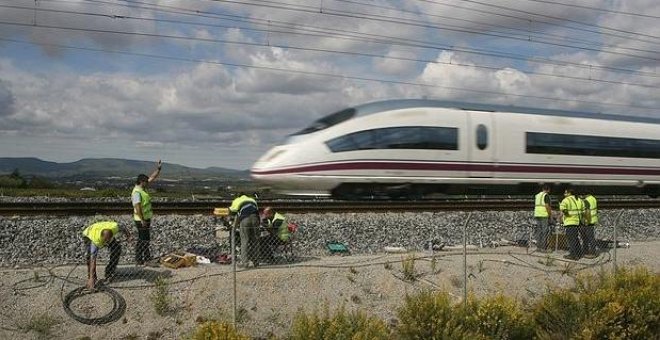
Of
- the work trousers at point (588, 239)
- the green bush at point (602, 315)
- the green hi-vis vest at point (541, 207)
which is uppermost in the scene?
the green hi-vis vest at point (541, 207)

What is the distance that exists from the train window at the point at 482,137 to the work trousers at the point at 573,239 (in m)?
5.60

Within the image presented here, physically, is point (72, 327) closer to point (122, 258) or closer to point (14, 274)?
point (14, 274)

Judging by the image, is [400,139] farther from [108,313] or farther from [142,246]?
[108,313]

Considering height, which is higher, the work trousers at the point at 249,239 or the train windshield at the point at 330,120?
the train windshield at the point at 330,120

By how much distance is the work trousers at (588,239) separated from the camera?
13.0 metres

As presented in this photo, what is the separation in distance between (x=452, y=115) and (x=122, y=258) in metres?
10.1

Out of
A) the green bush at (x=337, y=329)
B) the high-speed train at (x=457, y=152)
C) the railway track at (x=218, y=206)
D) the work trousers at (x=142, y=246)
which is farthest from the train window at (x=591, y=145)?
the green bush at (x=337, y=329)

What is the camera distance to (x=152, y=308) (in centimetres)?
896

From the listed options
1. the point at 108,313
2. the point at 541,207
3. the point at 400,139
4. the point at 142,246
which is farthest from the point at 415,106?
the point at 108,313

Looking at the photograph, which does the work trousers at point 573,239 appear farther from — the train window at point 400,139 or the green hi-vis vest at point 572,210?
the train window at point 400,139

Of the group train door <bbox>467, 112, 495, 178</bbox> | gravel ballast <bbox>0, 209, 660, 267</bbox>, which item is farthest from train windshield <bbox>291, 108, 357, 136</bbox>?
train door <bbox>467, 112, 495, 178</bbox>

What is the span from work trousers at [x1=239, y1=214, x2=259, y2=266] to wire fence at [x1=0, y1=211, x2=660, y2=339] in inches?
0.9

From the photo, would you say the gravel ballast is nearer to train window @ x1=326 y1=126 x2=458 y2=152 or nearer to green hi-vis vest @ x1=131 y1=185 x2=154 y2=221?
green hi-vis vest @ x1=131 y1=185 x2=154 y2=221

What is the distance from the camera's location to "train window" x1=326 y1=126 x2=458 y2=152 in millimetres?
16172
